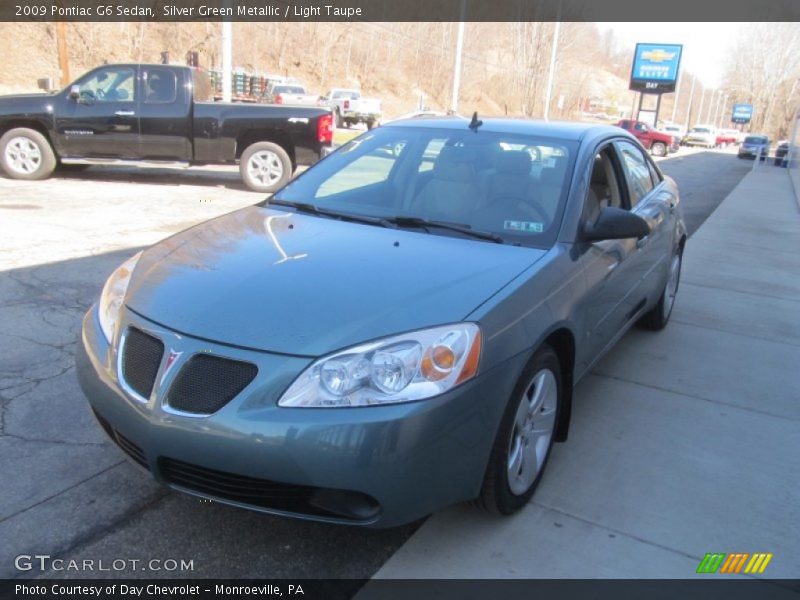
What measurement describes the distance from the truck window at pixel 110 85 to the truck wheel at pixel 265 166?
2012 mm

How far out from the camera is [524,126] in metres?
4.13

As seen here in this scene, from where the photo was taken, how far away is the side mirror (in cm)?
339

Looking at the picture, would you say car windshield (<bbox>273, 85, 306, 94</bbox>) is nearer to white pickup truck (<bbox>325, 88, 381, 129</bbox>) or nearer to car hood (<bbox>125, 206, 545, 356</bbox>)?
white pickup truck (<bbox>325, 88, 381, 129</bbox>)

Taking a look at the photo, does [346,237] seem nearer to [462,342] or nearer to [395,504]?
[462,342]

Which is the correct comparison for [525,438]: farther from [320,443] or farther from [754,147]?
[754,147]

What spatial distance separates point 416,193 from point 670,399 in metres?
2.06

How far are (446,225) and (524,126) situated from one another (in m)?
1.10

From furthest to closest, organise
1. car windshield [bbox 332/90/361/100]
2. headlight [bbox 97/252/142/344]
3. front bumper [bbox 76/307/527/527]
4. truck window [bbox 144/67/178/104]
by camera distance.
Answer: car windshield [bbox 332/90/361/100] → truck window [bbox 144/67/178/104] → headlight [bbox 97/252/142/344] → front bumper [bbox 76/307/527/527]

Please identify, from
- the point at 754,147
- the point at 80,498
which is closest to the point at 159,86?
the point at 80,498

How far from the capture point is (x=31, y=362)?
418 centimetres

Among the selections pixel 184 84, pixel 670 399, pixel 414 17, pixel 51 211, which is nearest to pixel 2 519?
pixel 670 399

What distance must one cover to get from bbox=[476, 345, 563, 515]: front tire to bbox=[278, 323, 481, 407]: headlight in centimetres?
37

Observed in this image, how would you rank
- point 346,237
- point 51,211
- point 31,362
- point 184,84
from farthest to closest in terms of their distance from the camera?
point 184,84 < point 51,211 < point 31,362 < point 346,237

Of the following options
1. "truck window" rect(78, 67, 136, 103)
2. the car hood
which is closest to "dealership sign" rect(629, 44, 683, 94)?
"truck window" rect(78, 67, 136, 103)
